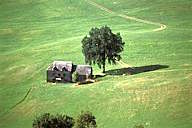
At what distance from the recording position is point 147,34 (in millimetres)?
Result: 141875

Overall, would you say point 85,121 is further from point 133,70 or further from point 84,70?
point 133,70

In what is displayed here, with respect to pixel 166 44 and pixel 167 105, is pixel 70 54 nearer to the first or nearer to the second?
pixel 166 44

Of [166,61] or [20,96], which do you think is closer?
[20,96]

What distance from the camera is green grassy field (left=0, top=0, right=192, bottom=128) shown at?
258 feet

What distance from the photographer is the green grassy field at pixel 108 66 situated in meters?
78.7

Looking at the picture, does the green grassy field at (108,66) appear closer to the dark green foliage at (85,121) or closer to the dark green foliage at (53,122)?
the dark green foliage at (85,121)

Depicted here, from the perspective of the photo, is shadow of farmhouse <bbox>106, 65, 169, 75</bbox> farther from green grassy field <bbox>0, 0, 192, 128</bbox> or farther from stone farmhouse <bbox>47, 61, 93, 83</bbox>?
stone farmhouse <bbox>47, 61, 93, 83</bbox>

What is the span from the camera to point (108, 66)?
11312 centimetres

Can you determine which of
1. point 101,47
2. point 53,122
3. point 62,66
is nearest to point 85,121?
point 53,122

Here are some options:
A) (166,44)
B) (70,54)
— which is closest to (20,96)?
(70,54)

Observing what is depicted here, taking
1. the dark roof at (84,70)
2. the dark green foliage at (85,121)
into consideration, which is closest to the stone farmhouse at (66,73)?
the dark roof at (84,70)

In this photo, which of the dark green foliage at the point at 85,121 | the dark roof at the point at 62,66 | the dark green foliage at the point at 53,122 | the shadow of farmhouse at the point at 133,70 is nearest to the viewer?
the dark green foliage at the point at 53,122

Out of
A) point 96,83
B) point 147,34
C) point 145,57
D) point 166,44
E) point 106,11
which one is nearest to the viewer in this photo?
point 96,83

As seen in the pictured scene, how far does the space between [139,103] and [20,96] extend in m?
28.3
